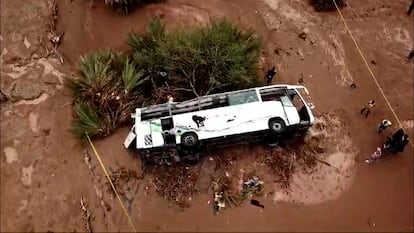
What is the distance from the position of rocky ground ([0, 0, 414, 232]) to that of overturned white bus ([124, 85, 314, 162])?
2.11 feet

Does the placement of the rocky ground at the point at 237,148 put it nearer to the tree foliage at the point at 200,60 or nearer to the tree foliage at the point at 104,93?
the tree foliage at the point at 104,93

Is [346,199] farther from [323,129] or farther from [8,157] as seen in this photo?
[8,157]

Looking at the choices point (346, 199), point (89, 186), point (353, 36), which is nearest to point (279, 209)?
point (346, 199)

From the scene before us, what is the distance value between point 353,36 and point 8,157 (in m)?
9.67

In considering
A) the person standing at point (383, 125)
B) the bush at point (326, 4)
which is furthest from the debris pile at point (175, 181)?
the bush at point (326, 4)

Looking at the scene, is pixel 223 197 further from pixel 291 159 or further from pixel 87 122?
pixel 87 122

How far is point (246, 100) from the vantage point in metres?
13.1

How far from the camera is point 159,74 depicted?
13602 mm

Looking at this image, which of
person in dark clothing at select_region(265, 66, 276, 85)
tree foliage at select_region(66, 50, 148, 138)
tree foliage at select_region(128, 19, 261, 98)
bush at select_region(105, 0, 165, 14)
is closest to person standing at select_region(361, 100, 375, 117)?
person in dark clothing at select_region(265, 66, 276, 85)

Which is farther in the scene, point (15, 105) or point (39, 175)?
point (15, 105)

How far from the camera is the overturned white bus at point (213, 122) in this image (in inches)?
495

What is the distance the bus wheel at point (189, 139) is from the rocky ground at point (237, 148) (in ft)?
2.81

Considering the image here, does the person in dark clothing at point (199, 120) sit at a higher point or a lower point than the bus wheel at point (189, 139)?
higher

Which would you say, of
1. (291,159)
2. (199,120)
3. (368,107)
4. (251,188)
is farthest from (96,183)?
(368,107)
